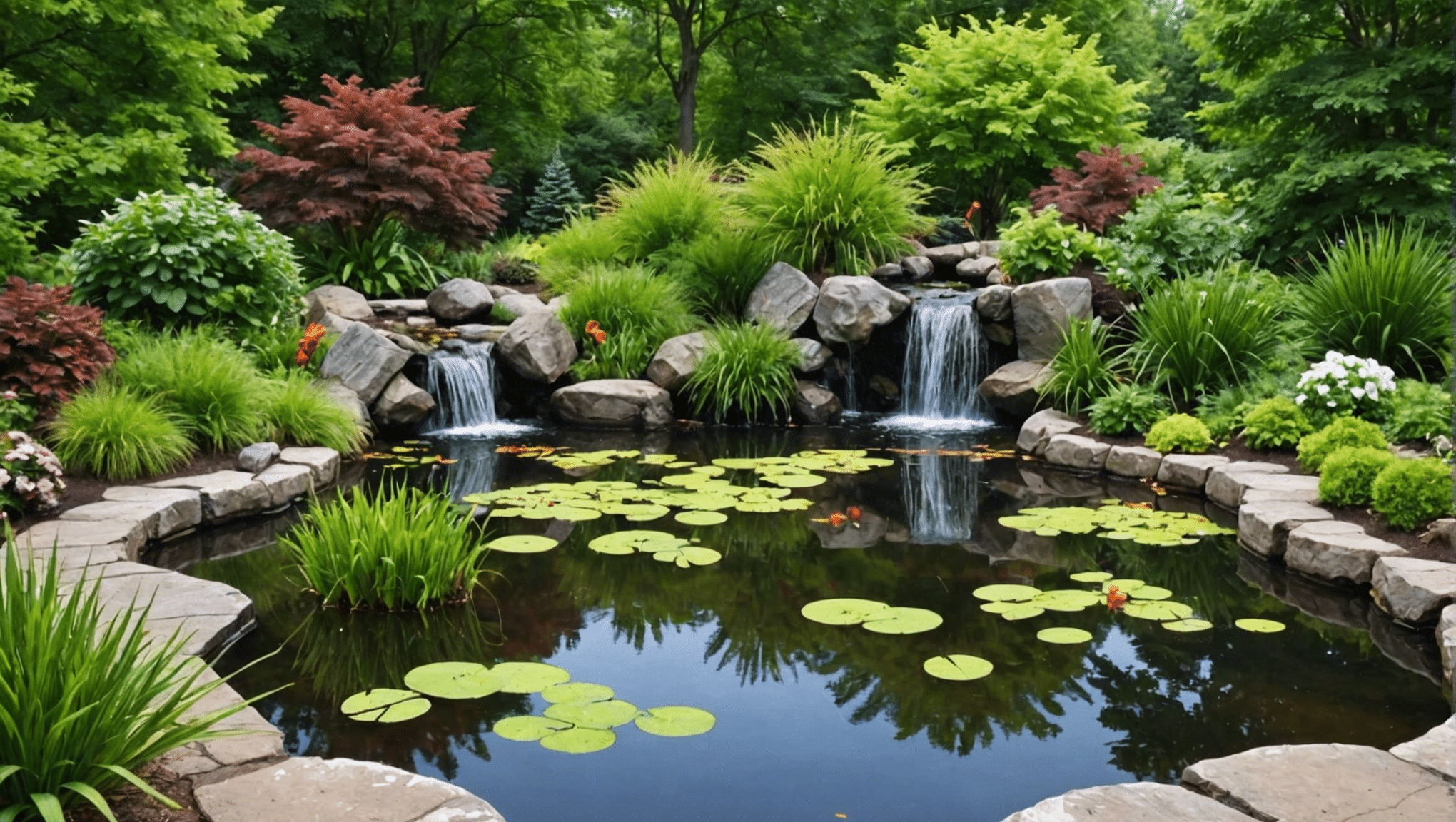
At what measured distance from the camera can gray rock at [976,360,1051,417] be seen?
27.0 ft

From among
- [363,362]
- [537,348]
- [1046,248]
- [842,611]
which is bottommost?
[842,611]

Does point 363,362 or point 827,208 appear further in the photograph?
point 827,208

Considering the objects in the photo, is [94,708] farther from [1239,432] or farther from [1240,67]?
[1240,67]

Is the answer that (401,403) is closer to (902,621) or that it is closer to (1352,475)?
(902,621)

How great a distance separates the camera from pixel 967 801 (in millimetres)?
2699

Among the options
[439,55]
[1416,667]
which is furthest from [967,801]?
[439,55]

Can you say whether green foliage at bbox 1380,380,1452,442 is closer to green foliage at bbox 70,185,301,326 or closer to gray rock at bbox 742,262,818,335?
gray rock at bbox 742,262,818,335

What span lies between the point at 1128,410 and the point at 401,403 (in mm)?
5101

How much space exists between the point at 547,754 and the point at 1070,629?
6.47 ft

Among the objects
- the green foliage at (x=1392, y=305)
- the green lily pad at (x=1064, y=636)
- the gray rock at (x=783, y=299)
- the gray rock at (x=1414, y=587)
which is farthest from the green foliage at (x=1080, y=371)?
the green lily pad at (x=1064, y=636)

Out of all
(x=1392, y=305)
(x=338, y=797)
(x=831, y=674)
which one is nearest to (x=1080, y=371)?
(x=1392, y=305)

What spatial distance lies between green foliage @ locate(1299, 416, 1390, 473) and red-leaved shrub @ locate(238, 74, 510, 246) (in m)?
7.58

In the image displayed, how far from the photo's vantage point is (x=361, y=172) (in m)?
10.2

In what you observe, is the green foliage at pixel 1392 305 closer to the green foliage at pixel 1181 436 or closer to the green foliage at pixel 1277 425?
the green foliage at pixel 1277 425
